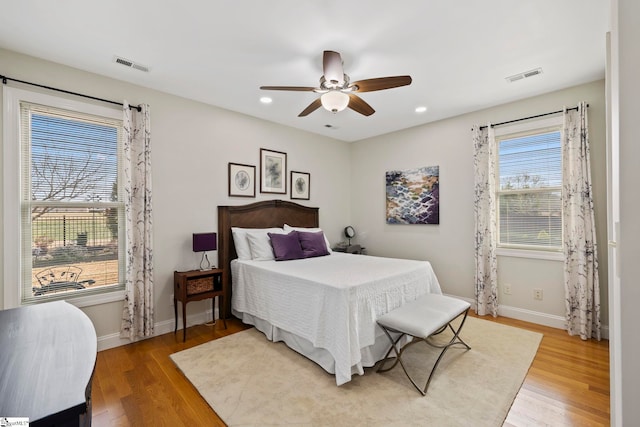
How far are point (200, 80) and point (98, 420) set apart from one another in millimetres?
2964

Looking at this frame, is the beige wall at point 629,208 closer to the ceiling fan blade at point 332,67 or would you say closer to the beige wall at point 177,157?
the ceiling fan blade at point 332,67

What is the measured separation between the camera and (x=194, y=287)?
123 inches

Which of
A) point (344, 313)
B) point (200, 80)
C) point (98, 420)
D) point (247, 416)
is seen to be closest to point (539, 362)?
point (344, 313)

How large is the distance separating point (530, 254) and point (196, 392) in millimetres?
3818

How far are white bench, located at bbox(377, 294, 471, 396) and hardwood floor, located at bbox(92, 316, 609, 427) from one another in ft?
2.07

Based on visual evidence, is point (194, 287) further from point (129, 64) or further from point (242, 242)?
point (129, 64)

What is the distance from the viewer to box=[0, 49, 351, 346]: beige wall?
109 inches

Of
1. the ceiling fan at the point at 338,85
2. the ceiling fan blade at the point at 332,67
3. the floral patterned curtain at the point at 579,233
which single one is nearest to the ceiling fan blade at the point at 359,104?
the ceiling fan at the point at 338,85

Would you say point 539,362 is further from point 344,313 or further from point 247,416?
point 247,416

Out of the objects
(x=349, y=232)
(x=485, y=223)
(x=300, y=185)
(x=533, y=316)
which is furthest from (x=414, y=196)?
(x=533, y=316)

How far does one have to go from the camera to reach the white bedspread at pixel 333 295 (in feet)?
7.19

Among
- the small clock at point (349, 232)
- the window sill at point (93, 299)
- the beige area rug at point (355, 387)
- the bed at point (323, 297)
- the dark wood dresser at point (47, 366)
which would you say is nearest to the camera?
the dark wood dresser at point (47, 366)

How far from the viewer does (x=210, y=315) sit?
11.8ft

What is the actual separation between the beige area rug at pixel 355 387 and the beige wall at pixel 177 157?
3.16 ft
